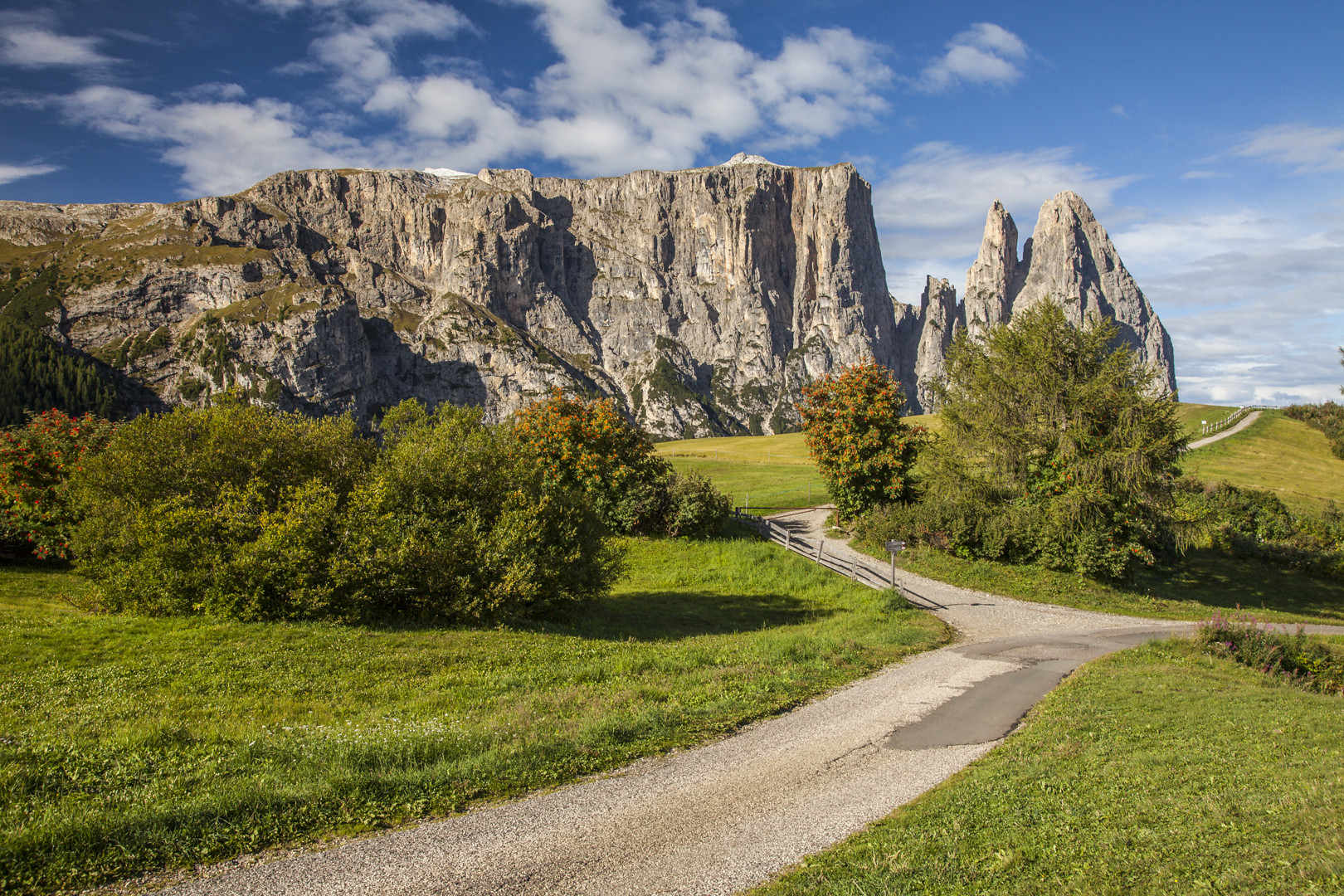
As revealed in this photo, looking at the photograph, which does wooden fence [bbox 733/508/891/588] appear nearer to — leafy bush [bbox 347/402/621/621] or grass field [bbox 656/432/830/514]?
grass field [bbox 656/432/830/514]

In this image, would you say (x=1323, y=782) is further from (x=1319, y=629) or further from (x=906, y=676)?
(x=1319, y=629)

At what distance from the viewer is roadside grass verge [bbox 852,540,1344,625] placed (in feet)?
87.8

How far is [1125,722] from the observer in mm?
10320

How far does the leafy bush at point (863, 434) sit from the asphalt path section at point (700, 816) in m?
22.2

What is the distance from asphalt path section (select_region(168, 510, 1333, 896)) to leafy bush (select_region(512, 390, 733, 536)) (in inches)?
819

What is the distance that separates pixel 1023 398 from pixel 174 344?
223 meters

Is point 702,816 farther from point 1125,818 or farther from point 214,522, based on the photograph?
point 214,522

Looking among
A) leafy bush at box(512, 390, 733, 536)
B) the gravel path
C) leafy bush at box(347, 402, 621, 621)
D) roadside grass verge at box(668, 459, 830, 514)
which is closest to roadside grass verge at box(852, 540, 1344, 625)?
leafy bush at box(512, 390, 733, 536)

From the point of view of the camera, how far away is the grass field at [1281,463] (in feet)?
167

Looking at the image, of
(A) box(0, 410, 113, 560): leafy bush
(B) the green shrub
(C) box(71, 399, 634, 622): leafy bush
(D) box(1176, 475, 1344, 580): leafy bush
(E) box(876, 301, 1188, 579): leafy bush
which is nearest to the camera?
(C) box(71, 399, 634, 622): leafy bush

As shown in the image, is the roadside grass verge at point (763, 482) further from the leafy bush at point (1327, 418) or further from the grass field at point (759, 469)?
the leafy bush at point (1327, 418)

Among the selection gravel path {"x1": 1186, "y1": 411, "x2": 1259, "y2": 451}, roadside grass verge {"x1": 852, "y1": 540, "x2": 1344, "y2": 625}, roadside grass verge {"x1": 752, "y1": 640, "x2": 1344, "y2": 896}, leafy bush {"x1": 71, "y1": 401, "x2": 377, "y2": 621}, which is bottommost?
roadside grass verge {"x1": 852, "y1": 540, "x2": 1344, "y2": 625}

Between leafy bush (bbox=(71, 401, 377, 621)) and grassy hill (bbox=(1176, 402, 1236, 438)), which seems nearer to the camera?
leafy bush (bbox=(71, 401, 377, 621))

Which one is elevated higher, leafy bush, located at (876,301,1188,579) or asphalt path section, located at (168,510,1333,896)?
leafy bush, located at (876,301,1188,579)
